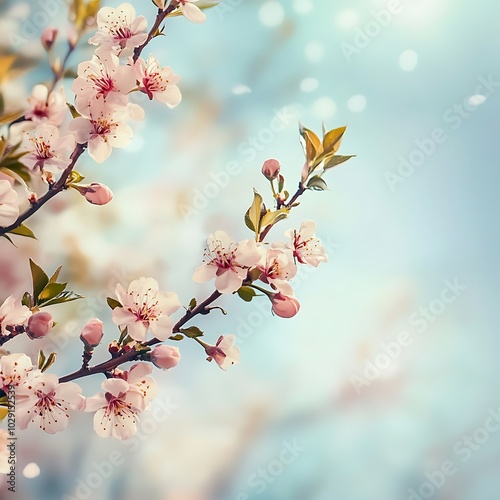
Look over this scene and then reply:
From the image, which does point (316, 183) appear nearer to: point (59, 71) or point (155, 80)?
point (155, 80)

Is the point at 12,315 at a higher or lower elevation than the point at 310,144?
lower

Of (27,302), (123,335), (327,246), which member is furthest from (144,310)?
(327,246)

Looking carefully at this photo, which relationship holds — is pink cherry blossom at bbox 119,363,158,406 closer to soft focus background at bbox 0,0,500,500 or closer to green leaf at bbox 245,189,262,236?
green leaf at bbox 245,189,262,236

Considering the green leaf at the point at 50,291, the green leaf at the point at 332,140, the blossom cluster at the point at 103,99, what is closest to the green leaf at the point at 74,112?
the blossom cluster at the point at 103,99

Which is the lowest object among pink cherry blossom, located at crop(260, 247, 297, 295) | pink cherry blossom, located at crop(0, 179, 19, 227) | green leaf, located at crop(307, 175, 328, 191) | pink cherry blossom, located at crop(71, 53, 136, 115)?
pink cherry blossom, located at crop(0, 179, 19, 227)

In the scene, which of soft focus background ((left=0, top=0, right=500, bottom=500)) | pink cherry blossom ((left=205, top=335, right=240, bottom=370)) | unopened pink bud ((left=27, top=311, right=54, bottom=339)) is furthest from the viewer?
soft focus background ((left=0, top=0, right=500, bottom=500))

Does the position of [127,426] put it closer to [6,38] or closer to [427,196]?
[6,38]

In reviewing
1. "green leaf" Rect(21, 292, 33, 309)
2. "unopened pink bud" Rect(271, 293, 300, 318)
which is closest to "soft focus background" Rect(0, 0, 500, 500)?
"green leaf" Rect(21, 292, 33, 309)
